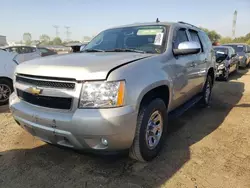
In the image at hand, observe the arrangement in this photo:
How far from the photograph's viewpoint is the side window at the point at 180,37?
156 inches

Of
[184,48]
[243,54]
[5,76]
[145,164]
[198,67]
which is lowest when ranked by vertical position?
[145,164]

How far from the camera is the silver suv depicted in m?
2.55

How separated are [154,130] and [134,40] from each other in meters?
1.48

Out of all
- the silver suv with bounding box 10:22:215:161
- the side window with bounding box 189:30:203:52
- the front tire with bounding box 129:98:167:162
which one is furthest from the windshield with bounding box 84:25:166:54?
the side window with bounding box 189:30:203:52

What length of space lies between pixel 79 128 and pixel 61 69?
66 cm

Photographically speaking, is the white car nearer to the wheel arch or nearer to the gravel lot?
the gravel lot

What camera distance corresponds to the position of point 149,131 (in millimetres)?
3207

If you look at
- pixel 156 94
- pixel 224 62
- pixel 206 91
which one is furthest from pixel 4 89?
pixel 224 62

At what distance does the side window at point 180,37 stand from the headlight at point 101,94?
5.66ft

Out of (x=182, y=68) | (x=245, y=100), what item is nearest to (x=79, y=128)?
(x=182, y=68)

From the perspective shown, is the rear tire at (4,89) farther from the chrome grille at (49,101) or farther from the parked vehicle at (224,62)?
the parked vehicle at (224,62)

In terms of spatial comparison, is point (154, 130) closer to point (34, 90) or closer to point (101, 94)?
point (101, 94)

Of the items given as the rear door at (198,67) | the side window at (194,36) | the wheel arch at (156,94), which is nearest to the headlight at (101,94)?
the wheel arch at (156,94)

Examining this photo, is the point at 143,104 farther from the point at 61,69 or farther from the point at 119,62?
the point at 61,69
